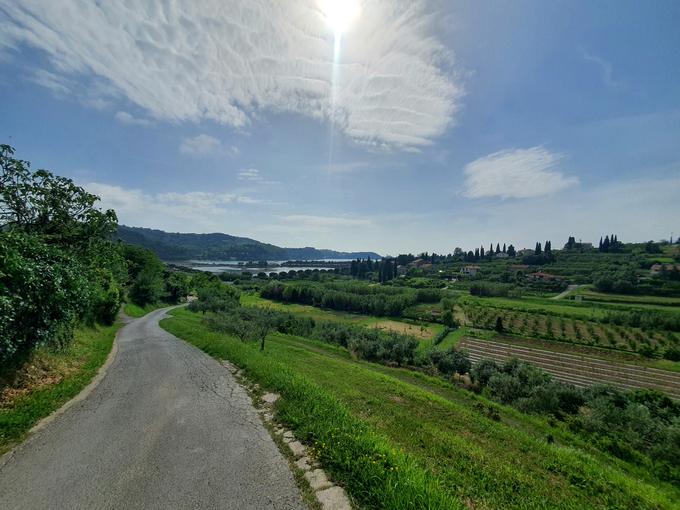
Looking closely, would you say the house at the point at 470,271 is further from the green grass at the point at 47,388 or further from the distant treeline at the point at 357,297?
the green grass at the point at 47,388

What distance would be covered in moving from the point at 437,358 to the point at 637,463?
86.9 ft

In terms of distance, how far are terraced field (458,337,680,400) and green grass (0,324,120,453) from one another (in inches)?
2247

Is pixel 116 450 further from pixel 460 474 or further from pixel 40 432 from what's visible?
pixel 460 474

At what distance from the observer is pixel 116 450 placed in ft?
19.3

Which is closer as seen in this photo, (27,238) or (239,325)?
(27,238)

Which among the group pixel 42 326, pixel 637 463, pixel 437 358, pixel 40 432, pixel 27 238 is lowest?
pixel 437 358

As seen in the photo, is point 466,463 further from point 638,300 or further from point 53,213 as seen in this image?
point 638,300

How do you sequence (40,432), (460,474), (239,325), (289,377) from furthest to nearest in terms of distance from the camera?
(239,325) → (289,377) → (40,432) → (460,474)

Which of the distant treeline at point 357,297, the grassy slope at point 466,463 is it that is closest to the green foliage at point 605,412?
the grassy slope at point 466,463

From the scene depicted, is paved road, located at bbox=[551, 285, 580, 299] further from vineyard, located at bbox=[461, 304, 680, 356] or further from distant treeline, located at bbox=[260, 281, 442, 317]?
distant treeline, located at bbox=[260, 281, 442, 317]

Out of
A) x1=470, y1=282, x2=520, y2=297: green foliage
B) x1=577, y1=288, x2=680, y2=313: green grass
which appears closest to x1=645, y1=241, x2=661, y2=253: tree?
x1=577, y1=288, x2=680, y2=313: green grass

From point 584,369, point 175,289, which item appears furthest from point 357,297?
point 584,369

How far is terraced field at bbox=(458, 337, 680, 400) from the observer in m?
47.4

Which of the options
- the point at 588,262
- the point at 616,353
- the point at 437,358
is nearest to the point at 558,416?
the point at 437,358
